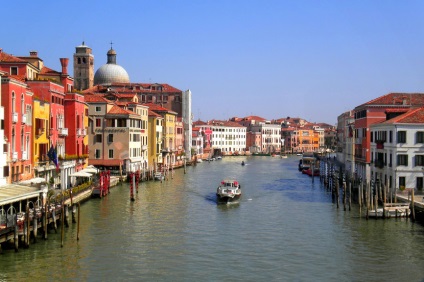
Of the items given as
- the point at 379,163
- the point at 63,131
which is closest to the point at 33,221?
the point at 63,131

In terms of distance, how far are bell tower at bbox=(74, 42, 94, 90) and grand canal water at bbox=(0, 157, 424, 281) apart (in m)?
51.1

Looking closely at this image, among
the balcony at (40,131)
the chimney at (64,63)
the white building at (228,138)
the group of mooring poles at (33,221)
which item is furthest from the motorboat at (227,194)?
the white building at (228,138)

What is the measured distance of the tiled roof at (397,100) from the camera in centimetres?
3971

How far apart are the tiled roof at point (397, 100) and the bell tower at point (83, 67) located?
48.3 metres

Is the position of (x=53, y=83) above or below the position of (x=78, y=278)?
above

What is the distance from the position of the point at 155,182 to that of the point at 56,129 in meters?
14.4

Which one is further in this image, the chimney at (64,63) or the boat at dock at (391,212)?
the chimney at (64,63)

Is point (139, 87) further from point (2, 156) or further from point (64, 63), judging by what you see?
point (2, 156)

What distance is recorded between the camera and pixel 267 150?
131 meters

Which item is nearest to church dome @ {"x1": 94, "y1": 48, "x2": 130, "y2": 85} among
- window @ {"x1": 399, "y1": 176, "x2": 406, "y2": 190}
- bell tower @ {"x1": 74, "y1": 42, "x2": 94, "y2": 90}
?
bell tower @ {"x1": 74, "y1": 42, "x2": 94, "y2": 90}

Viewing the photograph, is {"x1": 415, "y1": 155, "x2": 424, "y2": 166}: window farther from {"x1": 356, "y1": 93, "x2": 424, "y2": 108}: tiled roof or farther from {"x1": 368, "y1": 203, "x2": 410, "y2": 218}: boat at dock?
{"x1": 356, "y1": 93, "x2": 424, "y2": 108}: tiled roof

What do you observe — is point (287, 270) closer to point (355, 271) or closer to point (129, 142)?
point (355, 271)

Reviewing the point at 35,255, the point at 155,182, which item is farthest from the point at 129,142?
the point at 35,255

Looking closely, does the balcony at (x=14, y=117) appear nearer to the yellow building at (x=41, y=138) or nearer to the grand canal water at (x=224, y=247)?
the yellow building at (x=41, y=138)
